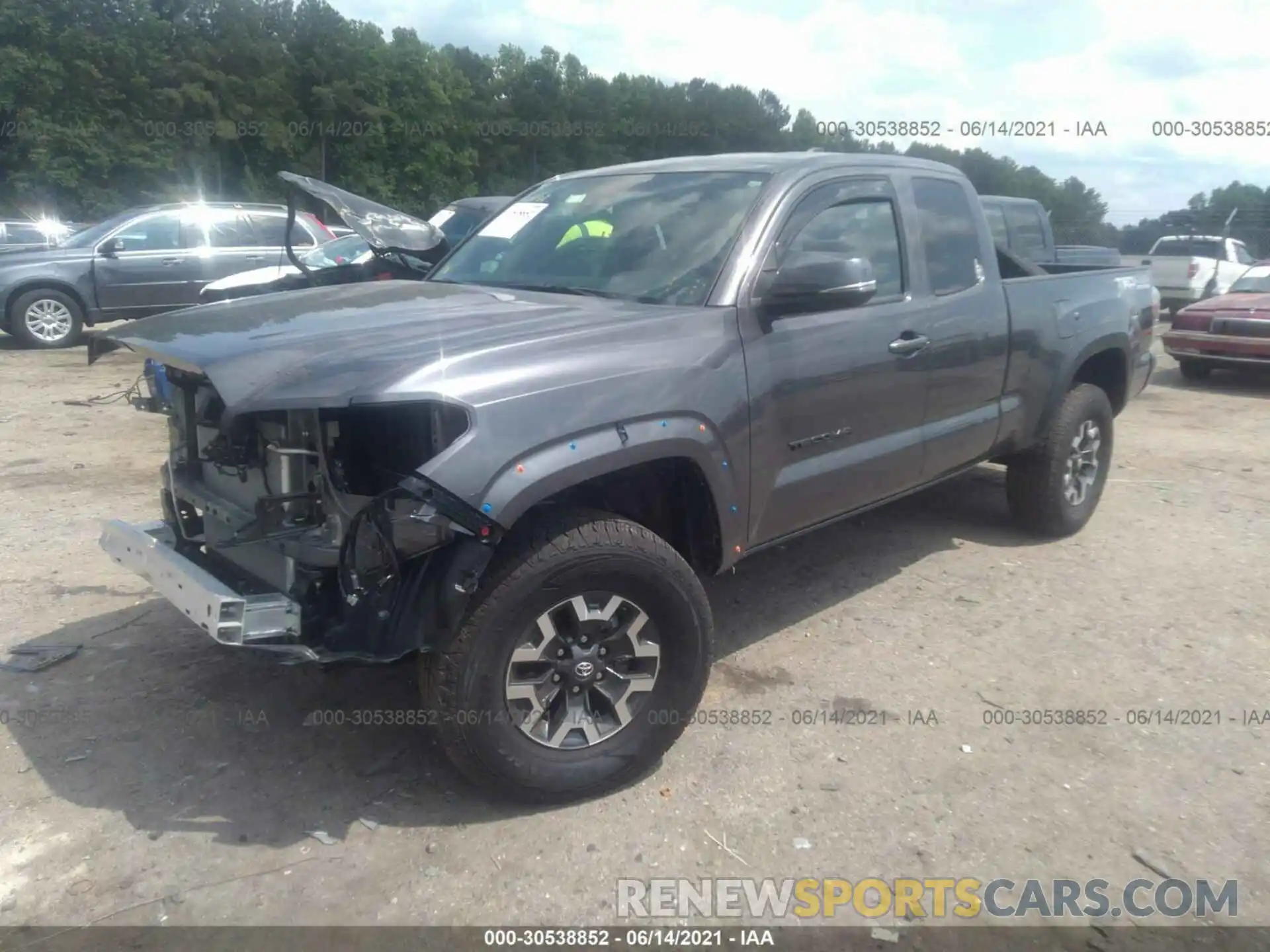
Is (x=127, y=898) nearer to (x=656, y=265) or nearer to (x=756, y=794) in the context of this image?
(x=756, y=794)

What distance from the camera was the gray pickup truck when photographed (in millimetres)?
2766

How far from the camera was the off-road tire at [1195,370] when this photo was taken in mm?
11539

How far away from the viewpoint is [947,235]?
4.54m

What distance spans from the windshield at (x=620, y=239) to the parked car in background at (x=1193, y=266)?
588 inches

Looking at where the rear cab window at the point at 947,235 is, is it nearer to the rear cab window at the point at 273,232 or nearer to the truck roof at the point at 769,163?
the truck roof at the point at 769,163

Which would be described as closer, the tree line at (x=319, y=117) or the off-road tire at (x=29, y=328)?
the off-road tire at (x=29, y=328)

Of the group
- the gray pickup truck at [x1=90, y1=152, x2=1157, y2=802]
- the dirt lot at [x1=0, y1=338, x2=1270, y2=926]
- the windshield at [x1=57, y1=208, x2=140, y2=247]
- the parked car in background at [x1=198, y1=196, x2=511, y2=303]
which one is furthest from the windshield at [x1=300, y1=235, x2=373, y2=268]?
the gray pickup truck at [x1=90, y1=152, x2=1157, y2=802]

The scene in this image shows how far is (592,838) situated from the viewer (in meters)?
2.96

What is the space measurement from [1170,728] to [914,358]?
1684 millimetres

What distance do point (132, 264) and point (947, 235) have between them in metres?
10.6

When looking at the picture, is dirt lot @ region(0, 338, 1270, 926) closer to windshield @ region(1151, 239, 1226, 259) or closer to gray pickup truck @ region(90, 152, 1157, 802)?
gray pickup truck @ region(90, 152, 1157, 802)

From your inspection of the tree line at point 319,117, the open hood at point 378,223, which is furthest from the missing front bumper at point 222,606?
the tree line at point 319,117

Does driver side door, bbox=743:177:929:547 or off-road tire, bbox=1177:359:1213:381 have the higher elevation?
driver side door, bbox=743:177:929:547

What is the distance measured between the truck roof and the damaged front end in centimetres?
191
